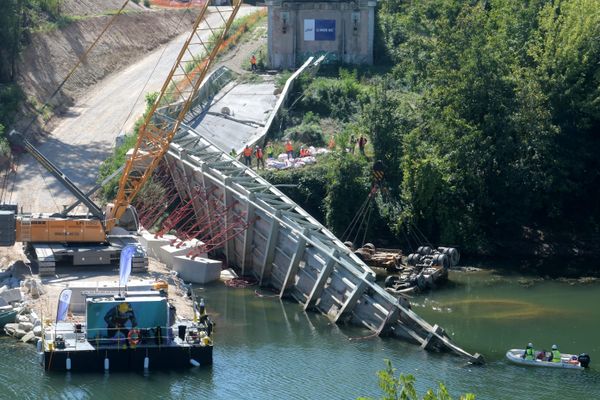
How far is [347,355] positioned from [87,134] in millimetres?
31905

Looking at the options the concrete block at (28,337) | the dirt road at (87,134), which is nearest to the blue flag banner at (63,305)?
the concrete block at (28,337)

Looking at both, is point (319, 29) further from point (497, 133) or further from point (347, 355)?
point (347, 355)

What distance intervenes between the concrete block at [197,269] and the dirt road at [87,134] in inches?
351

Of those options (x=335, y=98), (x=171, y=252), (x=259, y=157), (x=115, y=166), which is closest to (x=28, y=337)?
(x=171, y=252)

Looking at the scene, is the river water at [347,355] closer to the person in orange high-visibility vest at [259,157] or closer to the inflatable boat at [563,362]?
the inflatable boat at [563,362]

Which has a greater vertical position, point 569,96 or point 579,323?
point 569,96

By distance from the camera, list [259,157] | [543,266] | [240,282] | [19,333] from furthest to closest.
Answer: [259,157], [543,266], [240,282], [19,333]

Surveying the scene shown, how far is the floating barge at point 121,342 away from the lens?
41875mm

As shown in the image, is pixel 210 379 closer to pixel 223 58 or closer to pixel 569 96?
pixel 569 96

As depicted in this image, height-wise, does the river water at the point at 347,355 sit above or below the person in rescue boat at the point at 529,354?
below

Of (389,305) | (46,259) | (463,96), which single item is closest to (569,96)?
(463,96)

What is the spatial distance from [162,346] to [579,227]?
28.5 m

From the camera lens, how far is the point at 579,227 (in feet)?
209

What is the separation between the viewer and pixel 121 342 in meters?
42.4
